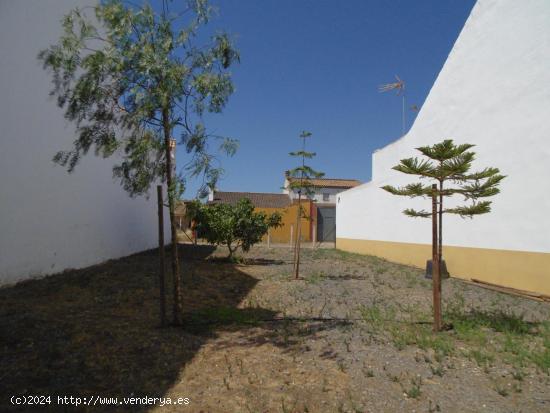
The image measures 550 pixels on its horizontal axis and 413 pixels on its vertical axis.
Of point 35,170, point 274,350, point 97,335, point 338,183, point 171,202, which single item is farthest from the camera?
point 338,183

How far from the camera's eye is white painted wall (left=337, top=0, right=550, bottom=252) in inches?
309

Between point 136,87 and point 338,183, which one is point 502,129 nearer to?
point 136,87

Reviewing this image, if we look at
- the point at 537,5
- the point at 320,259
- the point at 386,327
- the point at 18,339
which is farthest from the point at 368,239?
the point at 18,339

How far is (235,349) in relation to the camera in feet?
14.6

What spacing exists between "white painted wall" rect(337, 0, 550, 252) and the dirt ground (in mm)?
1919

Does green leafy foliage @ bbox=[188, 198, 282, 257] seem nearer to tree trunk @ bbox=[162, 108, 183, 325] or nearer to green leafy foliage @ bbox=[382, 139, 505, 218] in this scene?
tree trunk @ bbox=[162, 108, 183, 325]

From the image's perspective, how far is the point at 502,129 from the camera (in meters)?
8.78

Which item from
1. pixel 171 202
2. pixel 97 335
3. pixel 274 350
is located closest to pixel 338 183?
pixel 171 202

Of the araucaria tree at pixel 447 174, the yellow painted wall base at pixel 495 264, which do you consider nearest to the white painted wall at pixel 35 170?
the araucaria tree at pixel 447 174

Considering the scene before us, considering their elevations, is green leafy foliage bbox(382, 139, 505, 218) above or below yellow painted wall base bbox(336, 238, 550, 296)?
above

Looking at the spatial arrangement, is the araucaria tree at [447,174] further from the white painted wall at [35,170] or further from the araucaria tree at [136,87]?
the white painted wall at [35,170]

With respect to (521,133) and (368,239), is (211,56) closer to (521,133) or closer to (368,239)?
(521,133)

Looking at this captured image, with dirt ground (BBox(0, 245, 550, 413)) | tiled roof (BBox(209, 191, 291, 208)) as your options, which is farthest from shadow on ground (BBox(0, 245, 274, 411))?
tiled roof (BBox(209, 191, 291, 208))

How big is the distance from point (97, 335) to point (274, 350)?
2.09 metres
